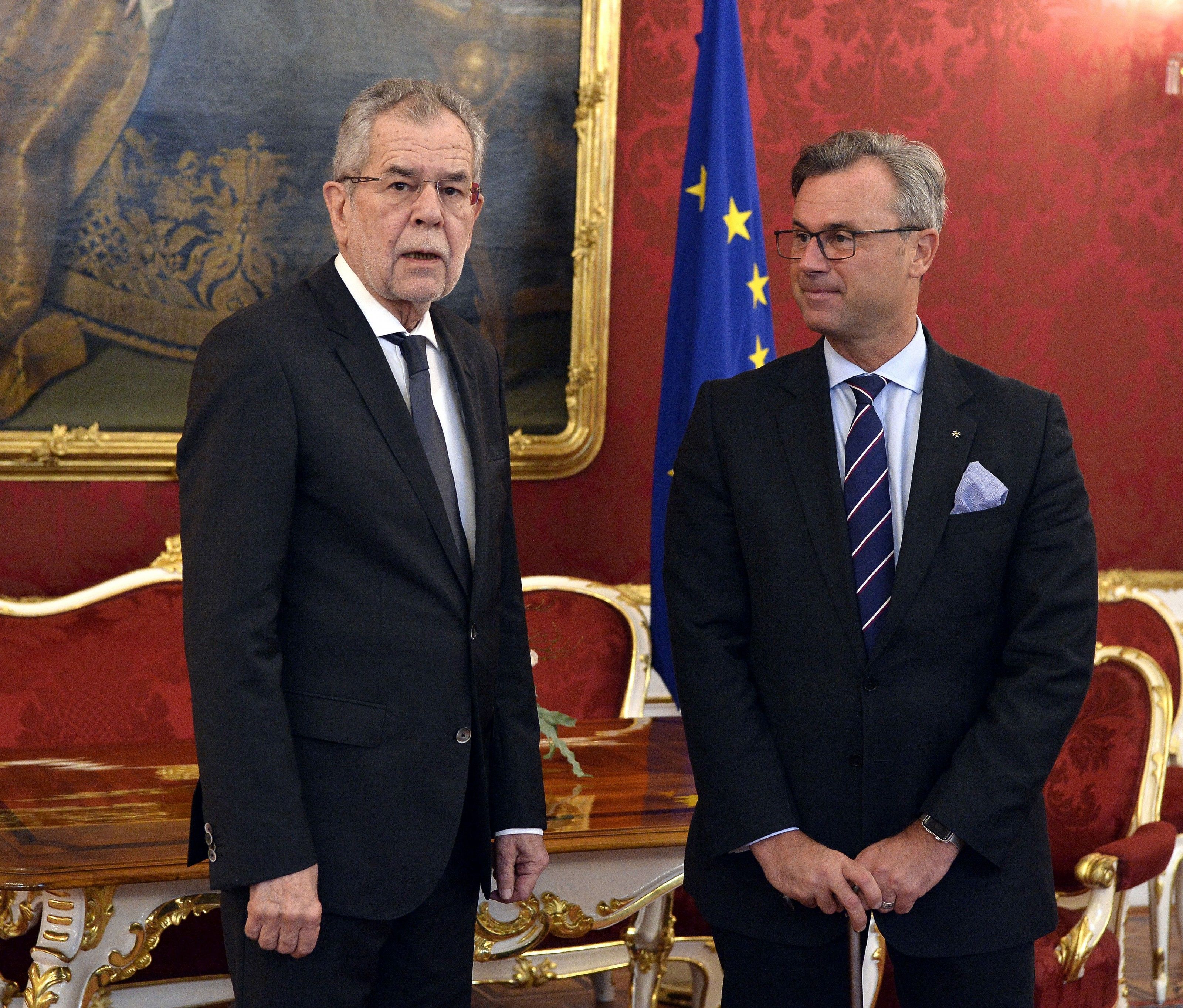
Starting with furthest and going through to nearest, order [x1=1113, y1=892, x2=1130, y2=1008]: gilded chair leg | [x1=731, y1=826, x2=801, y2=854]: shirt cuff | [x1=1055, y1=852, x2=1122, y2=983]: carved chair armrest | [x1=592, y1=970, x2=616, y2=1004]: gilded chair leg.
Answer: [x1=592, y1=970, x2=616, y2=1004]: gilded chair leg < [x1=1113, y1=892, x2=1130, y2=1008]: gilded chair leg < [x1=1055, y1=852, x2=1122, y2=983]: carved chair armrest < [x1=731, y1=826, x2=801, y2=854]: shirt cuff

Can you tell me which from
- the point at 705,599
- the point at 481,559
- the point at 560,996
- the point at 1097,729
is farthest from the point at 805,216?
the point at 560,996

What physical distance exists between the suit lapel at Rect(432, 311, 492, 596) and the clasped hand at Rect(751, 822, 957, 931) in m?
0.52

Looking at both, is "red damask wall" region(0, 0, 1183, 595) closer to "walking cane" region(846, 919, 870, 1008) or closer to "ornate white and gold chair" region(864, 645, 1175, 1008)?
"ornate white and gold chair" region(864, 645, 1175, 1008)

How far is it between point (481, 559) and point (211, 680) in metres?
0.35

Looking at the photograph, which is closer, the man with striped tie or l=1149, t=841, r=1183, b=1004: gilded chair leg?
the man with striped tie

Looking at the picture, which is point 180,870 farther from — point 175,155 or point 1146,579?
point 1146,579

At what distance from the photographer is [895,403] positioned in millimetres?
1718

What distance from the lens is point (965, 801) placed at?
5.04 feet

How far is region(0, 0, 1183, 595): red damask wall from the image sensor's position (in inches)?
147

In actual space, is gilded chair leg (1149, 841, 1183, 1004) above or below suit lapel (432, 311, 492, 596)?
below

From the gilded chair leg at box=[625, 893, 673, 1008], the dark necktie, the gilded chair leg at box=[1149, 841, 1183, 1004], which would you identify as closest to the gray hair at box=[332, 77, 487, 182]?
the dark necktie

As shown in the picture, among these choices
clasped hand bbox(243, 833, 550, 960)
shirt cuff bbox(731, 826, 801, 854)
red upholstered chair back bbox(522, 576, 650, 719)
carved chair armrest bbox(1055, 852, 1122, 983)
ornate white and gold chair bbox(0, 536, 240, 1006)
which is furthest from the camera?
red upholstered chair back bbox(522, 576, 650, 719)

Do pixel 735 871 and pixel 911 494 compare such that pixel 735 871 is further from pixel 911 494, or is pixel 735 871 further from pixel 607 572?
pixel 607 572

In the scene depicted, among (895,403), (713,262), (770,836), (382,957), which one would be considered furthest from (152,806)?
(713,262)
